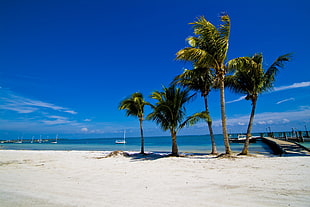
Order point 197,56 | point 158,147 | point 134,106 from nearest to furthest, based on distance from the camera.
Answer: point 197,56
point 134,106
point 158,147

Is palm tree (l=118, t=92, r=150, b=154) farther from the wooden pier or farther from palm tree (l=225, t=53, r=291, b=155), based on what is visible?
the wooden pier

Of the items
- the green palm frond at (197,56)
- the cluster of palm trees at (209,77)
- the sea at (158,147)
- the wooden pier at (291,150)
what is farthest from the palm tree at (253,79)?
the sea at (158,147)

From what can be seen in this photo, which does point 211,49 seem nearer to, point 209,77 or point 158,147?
point 209,77

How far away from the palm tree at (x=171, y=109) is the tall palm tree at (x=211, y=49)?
9.66 feet

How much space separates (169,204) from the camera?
2992 millimetres

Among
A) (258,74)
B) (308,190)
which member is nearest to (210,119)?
(258,74)

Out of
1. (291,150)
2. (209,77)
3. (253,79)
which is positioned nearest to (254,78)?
(253,79)

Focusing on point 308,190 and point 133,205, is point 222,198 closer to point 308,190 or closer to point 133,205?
point 133,205

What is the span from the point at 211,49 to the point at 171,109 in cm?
470

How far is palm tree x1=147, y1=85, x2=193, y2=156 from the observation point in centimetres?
1179

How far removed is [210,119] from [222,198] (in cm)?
813

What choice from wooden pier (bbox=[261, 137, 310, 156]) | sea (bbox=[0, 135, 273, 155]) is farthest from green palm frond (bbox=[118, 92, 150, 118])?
wooden pier (bbox=[261, 137, 310, 156])

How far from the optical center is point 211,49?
9.72 m

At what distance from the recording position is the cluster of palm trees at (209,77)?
9.51m
